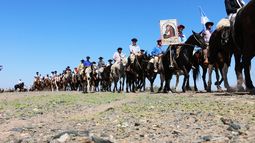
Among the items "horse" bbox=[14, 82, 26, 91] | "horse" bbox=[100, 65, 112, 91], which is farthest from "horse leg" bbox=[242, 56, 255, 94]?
"horse" bbox=[14, 82, 26, 91]

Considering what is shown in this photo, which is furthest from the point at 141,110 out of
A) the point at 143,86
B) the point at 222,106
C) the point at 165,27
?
the point at 143,86

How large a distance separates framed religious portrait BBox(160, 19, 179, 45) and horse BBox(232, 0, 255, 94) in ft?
26.4

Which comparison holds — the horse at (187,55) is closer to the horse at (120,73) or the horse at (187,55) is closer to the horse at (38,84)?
the horse at (120,73)

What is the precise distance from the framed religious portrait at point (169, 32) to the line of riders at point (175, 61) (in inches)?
10.0

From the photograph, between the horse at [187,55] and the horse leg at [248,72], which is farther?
the horse at [187,55]

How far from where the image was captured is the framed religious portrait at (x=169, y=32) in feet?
73.1

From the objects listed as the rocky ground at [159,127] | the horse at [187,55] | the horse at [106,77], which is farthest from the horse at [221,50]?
the horse at [106,77]

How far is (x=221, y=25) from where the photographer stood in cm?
1576

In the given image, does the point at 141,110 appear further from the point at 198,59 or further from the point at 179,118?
the point at 198,59

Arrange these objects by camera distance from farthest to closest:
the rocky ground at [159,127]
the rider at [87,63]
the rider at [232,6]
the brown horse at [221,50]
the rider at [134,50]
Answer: the rider at [87,63]
the rider at [134,50]
the brown horse at [221,50]
the rider at [232,6]
the rocky ground at [159,127]

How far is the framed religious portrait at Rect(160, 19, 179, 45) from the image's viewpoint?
22281 millimetres

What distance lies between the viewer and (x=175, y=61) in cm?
2166

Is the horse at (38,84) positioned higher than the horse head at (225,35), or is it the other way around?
the horse at (38,84)

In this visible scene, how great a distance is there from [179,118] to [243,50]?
6.04 m
